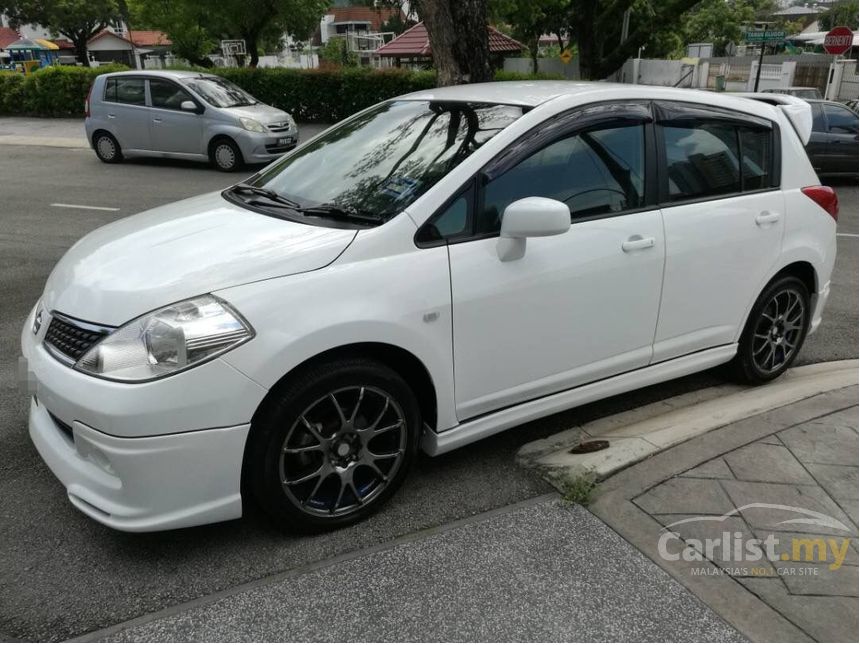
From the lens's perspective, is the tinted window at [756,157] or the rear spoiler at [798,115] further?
the rear spoiler at [798,115]

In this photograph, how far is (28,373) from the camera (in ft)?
9.38

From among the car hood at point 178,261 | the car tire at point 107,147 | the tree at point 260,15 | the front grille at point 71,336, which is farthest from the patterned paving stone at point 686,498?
the tree at point 260,15

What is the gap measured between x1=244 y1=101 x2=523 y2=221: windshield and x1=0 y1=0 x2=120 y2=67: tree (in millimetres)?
57717

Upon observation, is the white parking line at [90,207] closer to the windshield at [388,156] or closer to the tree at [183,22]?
the windshield at [388,156]

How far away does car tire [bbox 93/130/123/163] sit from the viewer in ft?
47.1

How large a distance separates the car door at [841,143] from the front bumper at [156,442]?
13855mm

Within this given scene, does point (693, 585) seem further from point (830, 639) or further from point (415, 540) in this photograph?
point (415, 540)

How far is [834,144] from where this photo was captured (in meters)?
13.3

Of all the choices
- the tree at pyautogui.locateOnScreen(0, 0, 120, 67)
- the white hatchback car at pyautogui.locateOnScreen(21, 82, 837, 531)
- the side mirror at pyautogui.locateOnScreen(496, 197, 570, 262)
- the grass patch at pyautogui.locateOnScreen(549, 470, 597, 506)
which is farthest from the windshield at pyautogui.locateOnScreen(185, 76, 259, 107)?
the tree at pyautogui.locateOnScreen(0, 0, 120, 67)

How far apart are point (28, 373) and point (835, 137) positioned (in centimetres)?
1427

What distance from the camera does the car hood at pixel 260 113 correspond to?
1300 centimetres

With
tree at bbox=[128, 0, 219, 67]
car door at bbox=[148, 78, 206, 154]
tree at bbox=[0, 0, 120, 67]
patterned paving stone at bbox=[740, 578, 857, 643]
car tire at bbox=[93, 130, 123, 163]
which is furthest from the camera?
tree at bbox=[0, 0, 120, 67]

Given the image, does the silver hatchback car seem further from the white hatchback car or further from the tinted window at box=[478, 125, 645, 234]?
the tinted window at box=[478, 125, 645, 234]

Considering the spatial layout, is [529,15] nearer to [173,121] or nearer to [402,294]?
[173,121]
